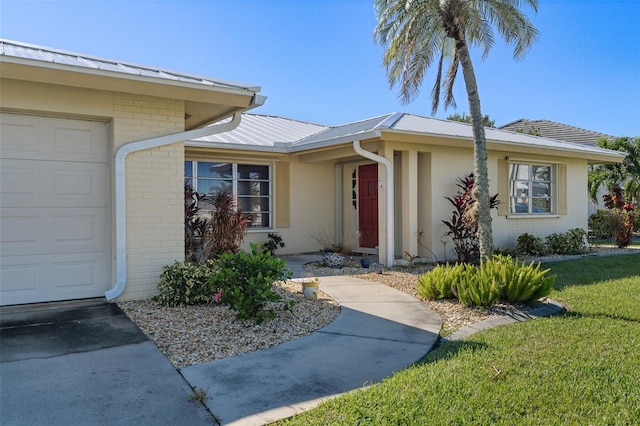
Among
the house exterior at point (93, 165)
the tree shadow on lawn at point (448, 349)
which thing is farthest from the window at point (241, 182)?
the tree shadow on lawn at point (448, 349)

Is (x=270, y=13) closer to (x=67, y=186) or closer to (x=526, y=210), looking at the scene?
(x=67, y=186)

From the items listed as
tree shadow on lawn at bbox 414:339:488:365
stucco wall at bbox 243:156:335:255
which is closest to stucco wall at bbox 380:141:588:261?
stucco wall at bbox 243:156:335:255

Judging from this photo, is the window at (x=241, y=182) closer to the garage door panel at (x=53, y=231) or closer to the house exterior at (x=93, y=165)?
the house exterior at (x=93, y=165)

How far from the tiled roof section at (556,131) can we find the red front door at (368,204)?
16.0m

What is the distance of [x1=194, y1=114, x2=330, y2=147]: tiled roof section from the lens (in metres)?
12.0

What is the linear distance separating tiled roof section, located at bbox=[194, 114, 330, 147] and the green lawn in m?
8.53

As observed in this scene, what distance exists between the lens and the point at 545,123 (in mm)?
28938

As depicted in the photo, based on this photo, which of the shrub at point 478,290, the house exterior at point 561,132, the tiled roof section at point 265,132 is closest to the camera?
the shrub at point 478,290

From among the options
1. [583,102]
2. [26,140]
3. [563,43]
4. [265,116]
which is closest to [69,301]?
[26,140]

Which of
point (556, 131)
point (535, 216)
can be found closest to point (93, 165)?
point (535, 216)

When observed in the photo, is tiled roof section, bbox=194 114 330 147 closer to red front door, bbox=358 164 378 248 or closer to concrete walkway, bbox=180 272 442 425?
red front door, bbox=358 164 378 248

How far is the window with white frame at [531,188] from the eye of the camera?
42.8 feet

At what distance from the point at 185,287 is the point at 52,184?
2381 mm

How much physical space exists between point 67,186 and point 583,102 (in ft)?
62.2
